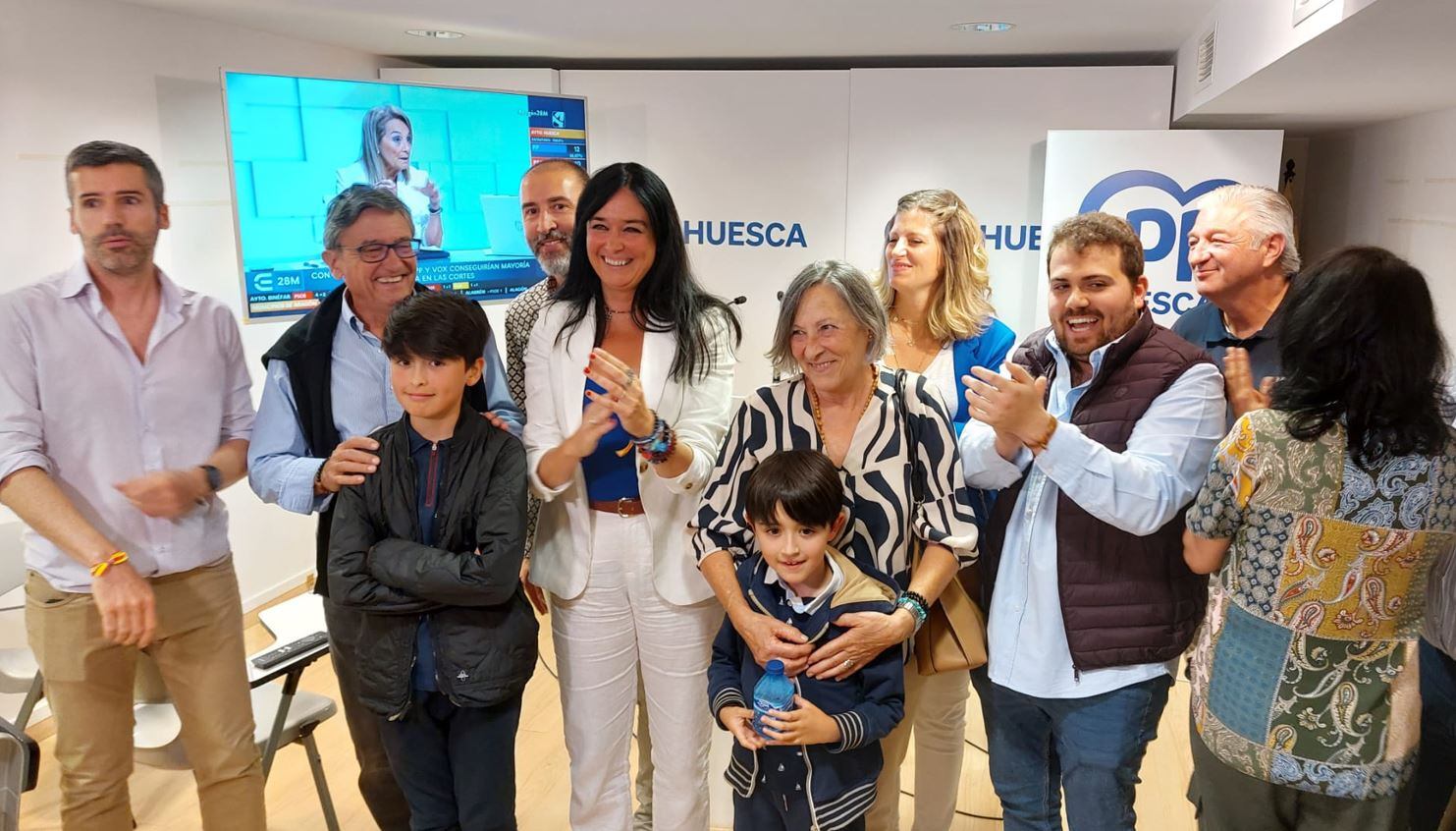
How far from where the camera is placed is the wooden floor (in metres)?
3.02

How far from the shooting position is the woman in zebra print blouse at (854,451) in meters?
1.94

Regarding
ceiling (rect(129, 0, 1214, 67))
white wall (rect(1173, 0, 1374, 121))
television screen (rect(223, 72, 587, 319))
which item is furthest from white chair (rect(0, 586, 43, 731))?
white wall (rect(1173, 0, 1374, 121))

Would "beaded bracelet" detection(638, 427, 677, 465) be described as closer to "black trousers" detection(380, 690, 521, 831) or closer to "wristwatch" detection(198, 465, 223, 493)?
"black trousers" detection(380, 690, 521, 831)

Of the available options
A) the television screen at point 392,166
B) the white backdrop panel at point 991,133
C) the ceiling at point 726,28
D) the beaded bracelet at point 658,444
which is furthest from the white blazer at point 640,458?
the white backdrop panel at point 991,133

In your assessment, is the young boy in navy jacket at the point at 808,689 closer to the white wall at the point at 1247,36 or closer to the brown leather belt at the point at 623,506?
the brown leather belt at the point at 623,506

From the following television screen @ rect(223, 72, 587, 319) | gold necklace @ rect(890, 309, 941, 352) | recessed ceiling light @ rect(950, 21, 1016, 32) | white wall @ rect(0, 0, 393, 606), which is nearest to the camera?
gold necklace @ rect(890, 309, 941, 352)

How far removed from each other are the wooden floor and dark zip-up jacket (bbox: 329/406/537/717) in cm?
111

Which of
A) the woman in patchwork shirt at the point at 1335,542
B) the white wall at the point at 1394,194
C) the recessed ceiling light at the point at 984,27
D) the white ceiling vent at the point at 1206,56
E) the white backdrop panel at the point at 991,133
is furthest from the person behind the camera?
the white backdrop panel at the point at 991,133

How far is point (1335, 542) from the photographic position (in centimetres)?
160

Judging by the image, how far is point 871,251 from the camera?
5762 millimetres

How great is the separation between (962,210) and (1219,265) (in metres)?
0.67

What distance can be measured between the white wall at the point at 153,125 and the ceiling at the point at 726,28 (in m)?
0.15

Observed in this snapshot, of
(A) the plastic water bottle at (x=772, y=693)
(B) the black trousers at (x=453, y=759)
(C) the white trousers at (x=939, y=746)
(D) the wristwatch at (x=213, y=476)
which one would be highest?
(D) the wristwatch at (x=213, y=476)

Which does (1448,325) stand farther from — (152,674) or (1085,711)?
(152,674)
